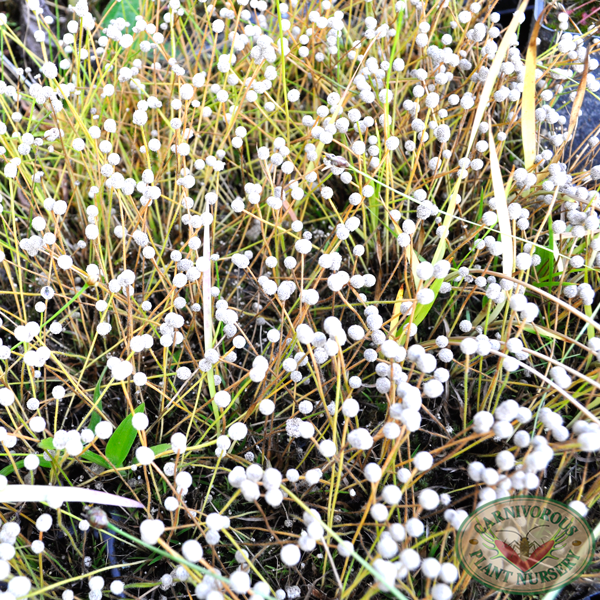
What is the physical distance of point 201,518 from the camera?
25.8 inches

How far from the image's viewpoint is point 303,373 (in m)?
0.77

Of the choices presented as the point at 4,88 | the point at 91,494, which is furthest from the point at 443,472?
the point at 4,88

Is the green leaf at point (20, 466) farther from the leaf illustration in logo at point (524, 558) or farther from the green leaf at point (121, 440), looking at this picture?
the leaf illustration in logo at point (524, 558)

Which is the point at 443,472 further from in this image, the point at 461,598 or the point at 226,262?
the point at 226,262

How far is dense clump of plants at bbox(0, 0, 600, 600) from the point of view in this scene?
1.59ft

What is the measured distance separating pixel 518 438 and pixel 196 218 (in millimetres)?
461

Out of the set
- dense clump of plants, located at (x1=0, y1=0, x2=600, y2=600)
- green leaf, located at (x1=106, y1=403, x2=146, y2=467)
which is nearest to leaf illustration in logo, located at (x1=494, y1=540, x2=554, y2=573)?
dense clump of plants, located at (x1=0, y1=0, x2=600, y2=600)

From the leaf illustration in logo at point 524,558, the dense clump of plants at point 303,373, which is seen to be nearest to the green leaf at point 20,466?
the dense clump of plants at point 303,373

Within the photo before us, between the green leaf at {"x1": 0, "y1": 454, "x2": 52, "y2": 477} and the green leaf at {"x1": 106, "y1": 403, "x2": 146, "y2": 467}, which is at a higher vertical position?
the green leaf at {"x1": 106, "y1": 403, "x2": 146, "y2": 467}

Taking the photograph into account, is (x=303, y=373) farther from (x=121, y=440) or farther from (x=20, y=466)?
(x=20, y=466)

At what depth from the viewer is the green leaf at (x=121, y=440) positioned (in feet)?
1.96

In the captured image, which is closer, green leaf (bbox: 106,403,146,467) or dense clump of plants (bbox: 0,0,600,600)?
dense clump of plants (bbox: 0,0,600,600)

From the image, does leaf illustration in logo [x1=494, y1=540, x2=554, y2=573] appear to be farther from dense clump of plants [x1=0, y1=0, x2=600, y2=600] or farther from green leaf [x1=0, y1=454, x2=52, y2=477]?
green leaf [x1=0, y1=454, x2=52, y2=477]

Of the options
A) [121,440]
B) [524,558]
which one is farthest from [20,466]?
[524,558]
